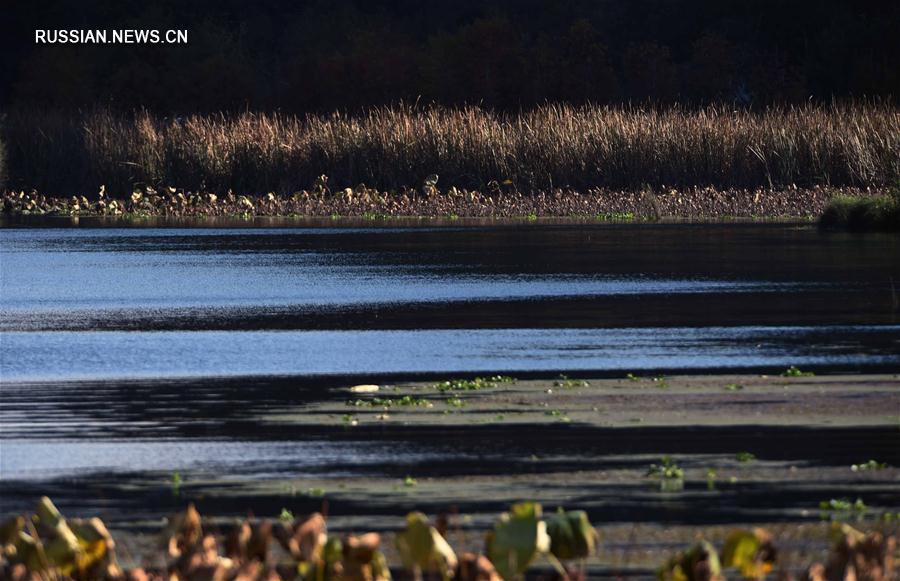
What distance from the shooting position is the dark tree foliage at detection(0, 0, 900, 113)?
3054 inches

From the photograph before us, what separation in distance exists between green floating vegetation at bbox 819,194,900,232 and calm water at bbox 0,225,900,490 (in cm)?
166

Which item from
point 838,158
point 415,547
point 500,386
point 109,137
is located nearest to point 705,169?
point 838,158

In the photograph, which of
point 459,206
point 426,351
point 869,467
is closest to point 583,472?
point 869,467

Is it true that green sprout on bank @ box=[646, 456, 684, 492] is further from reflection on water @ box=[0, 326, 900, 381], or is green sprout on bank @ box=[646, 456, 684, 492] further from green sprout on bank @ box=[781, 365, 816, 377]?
reflection on water @ box=[0, 326, 900, 381]

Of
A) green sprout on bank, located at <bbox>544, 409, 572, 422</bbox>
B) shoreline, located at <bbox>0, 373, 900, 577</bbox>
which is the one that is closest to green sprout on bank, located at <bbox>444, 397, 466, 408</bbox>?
shoreline, located at <bbox>0, 373, 900, 577</bbox>

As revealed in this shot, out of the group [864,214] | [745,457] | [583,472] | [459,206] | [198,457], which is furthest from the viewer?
[459,206]

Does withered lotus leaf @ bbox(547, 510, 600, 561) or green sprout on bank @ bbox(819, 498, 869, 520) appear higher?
withered lotus leaf @ bbox(547, 510, 600, 561)

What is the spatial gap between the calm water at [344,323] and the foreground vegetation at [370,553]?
3.46 meters

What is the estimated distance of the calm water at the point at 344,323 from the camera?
11547 millimetres

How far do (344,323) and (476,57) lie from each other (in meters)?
60.9

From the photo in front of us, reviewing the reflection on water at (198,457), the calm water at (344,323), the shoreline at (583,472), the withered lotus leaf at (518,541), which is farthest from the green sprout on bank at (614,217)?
the withered lotus leaf at (518,541)

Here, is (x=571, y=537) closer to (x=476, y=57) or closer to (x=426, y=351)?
(x=426, y=351)

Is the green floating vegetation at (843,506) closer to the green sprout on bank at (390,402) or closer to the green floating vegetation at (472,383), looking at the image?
the green sprout on bank at (390,402)

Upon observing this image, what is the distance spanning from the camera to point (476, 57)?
7869cm
